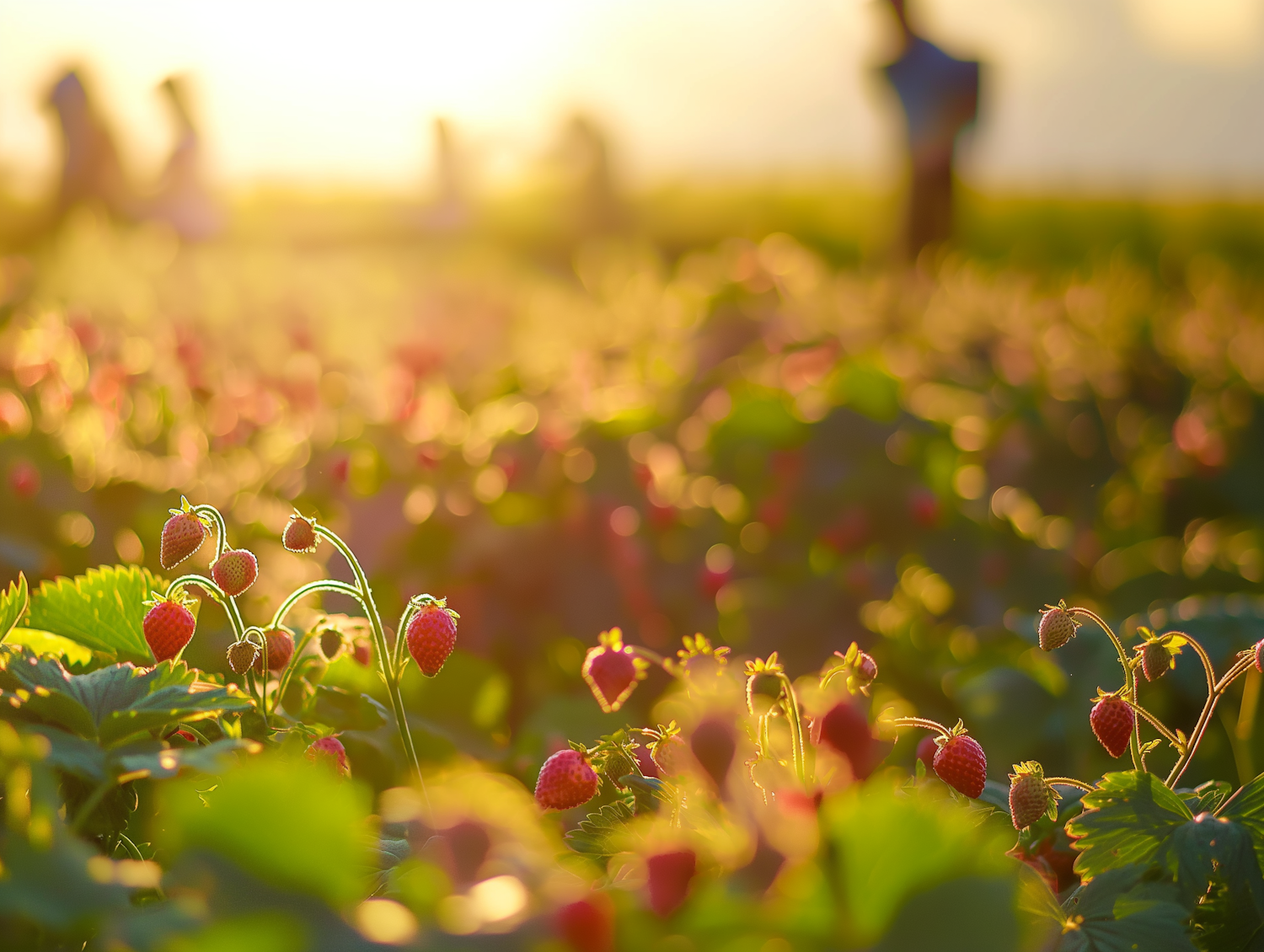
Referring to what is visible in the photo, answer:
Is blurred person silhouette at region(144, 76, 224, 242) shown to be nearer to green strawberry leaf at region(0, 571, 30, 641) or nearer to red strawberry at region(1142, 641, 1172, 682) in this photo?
green strawberry leaf at region(0, 571, 30, 641)

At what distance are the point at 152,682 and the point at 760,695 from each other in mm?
618

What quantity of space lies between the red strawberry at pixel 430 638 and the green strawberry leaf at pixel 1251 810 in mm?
837

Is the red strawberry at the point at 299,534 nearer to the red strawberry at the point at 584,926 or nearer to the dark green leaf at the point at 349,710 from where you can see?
the dark green leaf at the point at 349,710

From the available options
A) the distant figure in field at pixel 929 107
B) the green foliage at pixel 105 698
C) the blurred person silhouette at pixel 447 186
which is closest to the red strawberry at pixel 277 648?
the green foliage at pixel 105 698

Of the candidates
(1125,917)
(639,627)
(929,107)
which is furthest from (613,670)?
(929,107)

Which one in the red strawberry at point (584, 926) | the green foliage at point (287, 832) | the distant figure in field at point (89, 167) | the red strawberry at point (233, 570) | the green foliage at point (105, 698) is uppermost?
the green foliage at point (287, 832)

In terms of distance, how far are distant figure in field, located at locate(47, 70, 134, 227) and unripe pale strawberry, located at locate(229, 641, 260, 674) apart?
47.5 ft

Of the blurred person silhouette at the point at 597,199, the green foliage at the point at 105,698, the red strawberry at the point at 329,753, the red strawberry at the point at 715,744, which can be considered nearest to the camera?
the red strawberry at the point at 715,744

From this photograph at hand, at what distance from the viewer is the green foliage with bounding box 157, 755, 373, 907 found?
660 mm

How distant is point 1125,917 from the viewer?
1.03 m

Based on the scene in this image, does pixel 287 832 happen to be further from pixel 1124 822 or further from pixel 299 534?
pixel 1124 822

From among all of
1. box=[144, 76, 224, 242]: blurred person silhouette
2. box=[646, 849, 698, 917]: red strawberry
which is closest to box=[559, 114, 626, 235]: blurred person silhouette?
box=[144, 76, 224, 242]: blurred person silhouette

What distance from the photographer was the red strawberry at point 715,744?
0.87 metres

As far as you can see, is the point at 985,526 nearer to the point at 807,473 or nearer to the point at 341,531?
the point at 807,473
